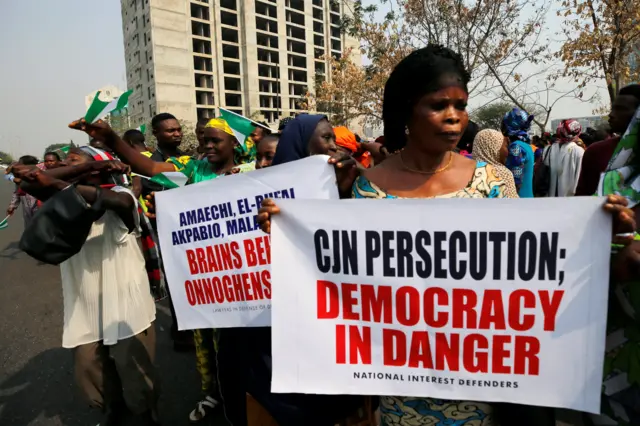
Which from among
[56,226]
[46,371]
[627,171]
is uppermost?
[627,171]

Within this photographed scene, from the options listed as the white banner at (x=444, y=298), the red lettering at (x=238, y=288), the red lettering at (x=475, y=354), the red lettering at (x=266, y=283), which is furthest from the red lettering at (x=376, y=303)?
the red lettering at (x=238, y=288)

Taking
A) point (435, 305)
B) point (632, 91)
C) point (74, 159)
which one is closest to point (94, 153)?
point (74, 159)

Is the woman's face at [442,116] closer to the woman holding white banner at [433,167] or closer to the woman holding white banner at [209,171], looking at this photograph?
the woman holding white banner at [433,167]

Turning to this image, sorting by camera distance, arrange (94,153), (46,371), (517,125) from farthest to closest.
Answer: (517,125) → (46,371) → (94,153)

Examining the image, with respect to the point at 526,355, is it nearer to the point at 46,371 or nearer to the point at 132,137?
the point at 46,371

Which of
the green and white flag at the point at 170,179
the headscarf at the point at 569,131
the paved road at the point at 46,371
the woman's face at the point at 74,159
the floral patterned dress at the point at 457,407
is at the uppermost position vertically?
the headscarf at the point at 569,131

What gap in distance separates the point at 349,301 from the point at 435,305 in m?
0.29

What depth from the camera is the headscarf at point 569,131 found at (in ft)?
16.0

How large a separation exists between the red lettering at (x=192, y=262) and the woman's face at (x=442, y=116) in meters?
1.42

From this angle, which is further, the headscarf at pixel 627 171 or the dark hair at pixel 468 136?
the dark hair at pixel 468 136

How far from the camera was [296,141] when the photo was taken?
221 centimetres

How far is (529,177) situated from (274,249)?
334cm

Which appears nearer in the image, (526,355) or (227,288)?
(526,355)

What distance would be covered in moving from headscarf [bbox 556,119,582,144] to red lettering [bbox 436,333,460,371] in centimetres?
451
